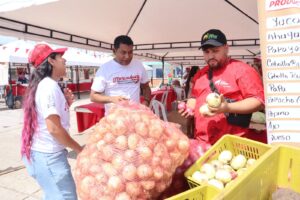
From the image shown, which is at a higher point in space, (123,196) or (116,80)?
(116,80)

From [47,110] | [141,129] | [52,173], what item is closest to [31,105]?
[47,110]

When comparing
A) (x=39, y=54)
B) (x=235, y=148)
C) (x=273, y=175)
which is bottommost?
(x=273, y=175)

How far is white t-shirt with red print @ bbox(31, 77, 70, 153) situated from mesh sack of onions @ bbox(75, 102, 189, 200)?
0.92 metres

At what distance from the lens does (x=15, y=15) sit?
3.65 metres

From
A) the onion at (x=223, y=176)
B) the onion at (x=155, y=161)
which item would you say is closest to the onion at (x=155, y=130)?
the onion at (x=155, y=161)

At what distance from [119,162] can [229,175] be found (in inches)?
20.1

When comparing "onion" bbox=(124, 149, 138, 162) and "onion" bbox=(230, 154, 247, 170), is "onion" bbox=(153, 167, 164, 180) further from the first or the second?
"onion" bbox=(230, 154, 247, 170)

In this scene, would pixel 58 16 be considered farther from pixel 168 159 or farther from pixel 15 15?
pixel 168 159

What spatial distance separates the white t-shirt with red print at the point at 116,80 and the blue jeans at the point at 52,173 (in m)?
1.08

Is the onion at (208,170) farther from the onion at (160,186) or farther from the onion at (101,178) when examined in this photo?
the onion at (101,178)

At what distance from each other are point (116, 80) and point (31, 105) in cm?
125

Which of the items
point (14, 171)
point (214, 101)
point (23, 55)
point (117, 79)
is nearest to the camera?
point (214, 101)

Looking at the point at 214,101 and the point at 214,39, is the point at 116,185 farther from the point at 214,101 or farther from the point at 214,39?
the point at 214,39

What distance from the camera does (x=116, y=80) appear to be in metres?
3.24
